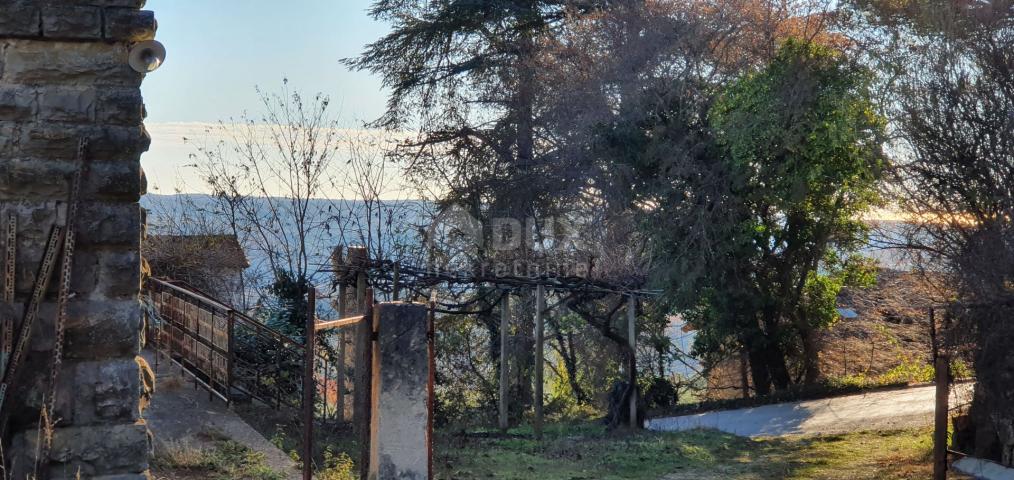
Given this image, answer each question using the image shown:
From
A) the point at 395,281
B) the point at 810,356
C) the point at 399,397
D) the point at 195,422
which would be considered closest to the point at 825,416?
the point at 810,356

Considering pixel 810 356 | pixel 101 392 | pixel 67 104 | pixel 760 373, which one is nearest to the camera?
pixel 67 104

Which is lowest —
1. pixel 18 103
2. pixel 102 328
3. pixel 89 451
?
pixel 89 451

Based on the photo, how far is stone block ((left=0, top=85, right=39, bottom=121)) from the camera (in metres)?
4.93

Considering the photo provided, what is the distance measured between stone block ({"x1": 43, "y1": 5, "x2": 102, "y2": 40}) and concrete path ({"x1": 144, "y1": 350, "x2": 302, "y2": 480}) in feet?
12.9

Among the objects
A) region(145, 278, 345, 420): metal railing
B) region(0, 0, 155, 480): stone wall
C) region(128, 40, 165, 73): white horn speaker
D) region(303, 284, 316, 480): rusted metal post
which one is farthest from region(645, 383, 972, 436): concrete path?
region(128, 40, 165, 73): white horn speaker

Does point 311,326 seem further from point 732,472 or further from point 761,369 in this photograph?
point 761,369

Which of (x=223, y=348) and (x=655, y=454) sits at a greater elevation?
(x=223, y=348)

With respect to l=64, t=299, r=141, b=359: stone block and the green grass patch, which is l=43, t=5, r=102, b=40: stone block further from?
the green grass patch

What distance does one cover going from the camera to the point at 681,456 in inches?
443

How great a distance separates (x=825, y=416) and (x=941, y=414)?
6.29 meters

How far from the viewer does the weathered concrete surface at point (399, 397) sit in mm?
5387

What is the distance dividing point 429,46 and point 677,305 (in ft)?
32.1

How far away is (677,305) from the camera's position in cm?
1802

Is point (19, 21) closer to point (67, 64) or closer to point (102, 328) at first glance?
point (67, 64)
